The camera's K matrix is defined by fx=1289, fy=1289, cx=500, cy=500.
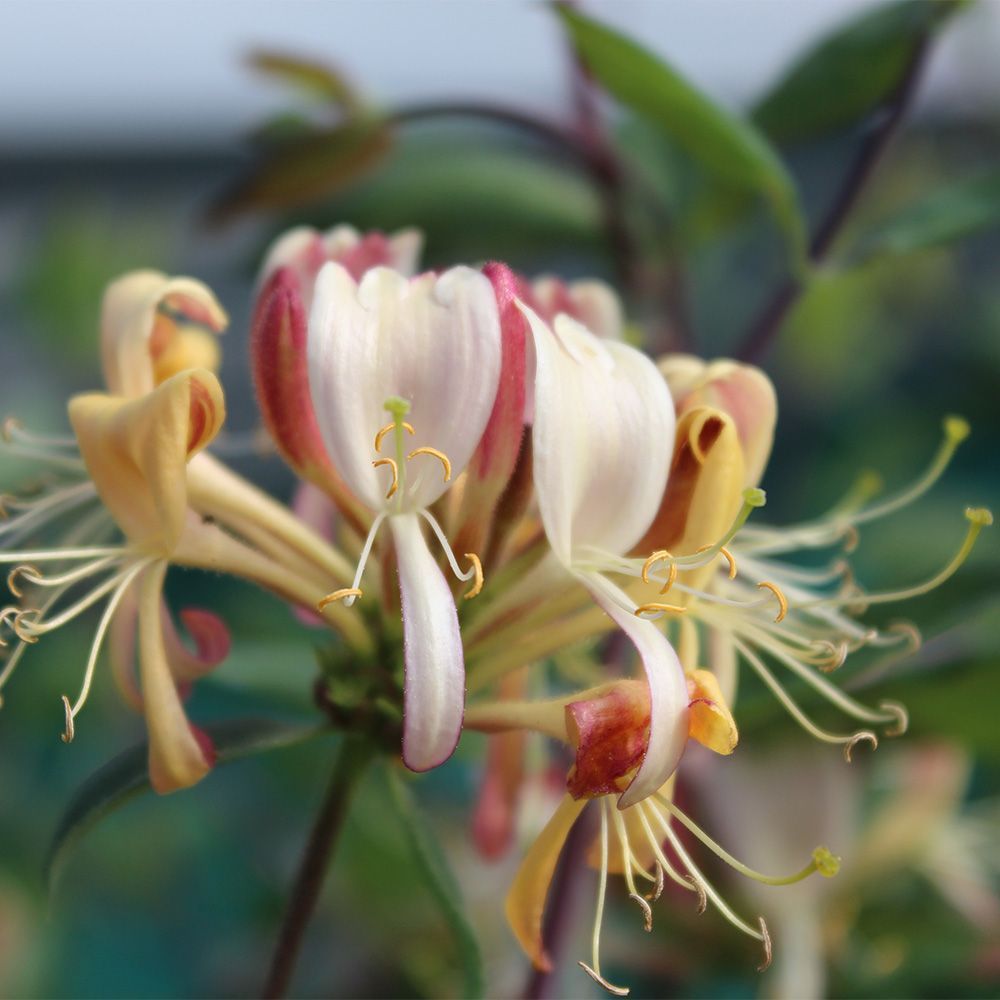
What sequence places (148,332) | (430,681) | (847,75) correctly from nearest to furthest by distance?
(430,681), (148,332), (847,75)

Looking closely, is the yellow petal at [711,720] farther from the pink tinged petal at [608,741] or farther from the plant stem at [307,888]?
the plant stem at [307,888]

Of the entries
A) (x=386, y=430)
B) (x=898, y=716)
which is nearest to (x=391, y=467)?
(x=386, y=430)

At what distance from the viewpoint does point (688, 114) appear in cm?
69

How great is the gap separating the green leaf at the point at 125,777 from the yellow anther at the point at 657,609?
15 cm

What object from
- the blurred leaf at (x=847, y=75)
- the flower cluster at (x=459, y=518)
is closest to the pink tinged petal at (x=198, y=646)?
the flower cluster at (x=459, y=518)

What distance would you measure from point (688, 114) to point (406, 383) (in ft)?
1.03

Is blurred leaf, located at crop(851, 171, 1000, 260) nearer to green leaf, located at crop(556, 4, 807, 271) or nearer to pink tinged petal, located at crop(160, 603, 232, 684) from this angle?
green leaf, located at crop(556, 4, 807, 271)

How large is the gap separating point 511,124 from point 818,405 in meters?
1.13

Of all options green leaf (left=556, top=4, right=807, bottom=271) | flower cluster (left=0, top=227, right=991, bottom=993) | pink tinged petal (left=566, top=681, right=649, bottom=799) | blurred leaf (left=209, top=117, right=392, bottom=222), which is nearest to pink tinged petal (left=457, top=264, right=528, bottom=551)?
flower cluster (left=0, top=227, right=991, bottom=993)

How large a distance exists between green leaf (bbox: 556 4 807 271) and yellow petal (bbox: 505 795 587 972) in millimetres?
390

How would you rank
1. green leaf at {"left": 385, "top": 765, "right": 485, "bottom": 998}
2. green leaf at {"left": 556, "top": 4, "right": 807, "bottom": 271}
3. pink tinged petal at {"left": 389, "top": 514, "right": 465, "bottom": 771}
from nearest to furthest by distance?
pink tinged petal at {"left": 389, "top": 514, "right": 465, "bottom": 771} → green leaf at {"left": 385, "top": 765, "right": 485, "bottom": 998} → green leaf at {"left": 556, "top": 4, "right": 807, "bottom": 271}

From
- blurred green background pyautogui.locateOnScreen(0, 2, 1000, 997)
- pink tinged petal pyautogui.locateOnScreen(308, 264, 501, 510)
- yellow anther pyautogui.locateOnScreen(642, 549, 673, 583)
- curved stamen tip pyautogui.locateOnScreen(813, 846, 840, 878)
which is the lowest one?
blurred green background pyautogui.locateOnScreen(0, 2, 1000, 997)

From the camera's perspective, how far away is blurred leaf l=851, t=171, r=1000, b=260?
0.72 m

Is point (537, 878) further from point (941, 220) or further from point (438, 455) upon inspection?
point (941, 220)
